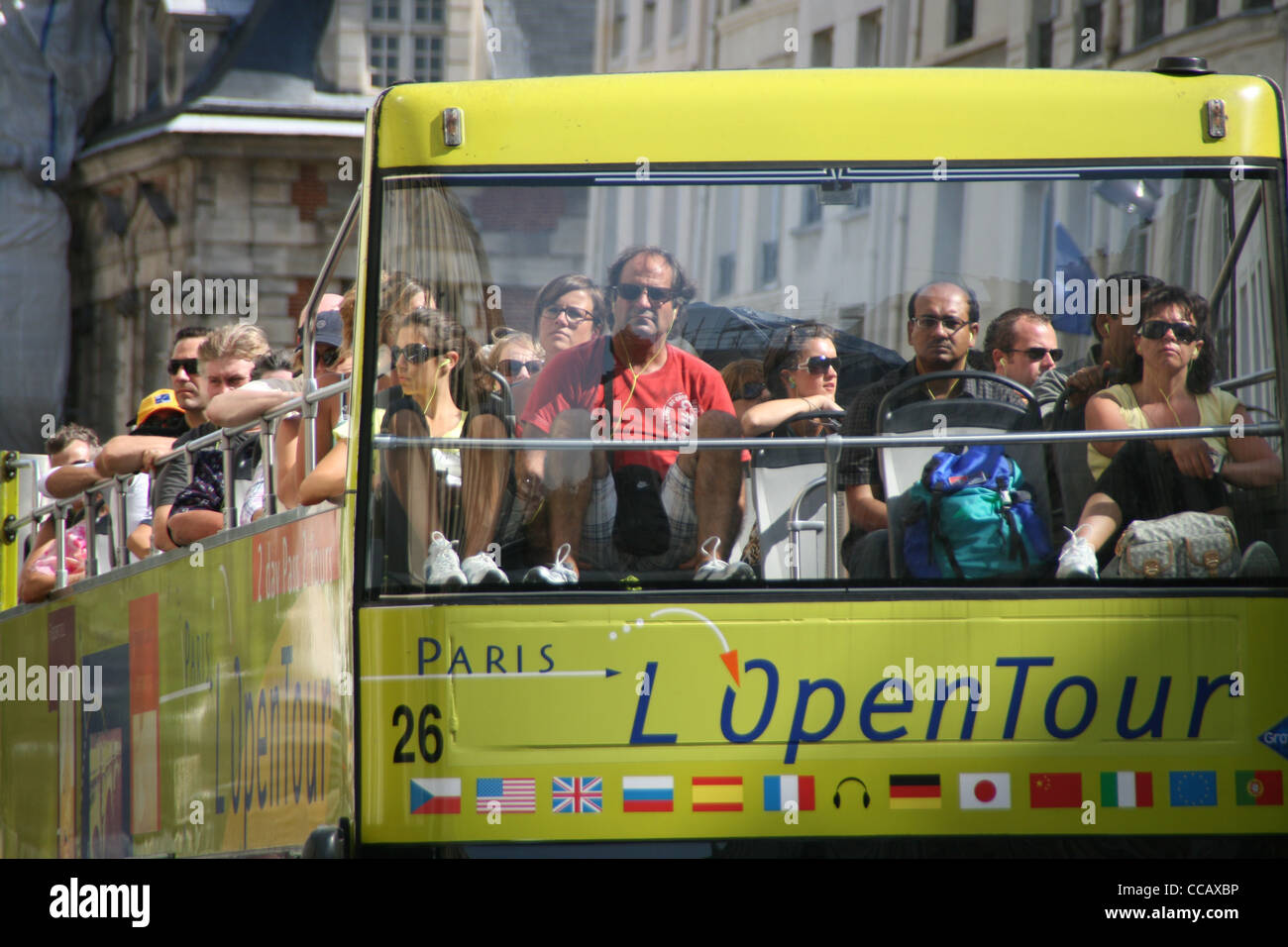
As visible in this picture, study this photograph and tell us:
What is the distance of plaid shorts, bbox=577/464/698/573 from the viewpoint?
5734 mm

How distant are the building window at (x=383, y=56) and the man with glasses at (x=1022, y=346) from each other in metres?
26.4

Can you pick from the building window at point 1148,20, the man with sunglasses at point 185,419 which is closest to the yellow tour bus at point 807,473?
the man with sunglasses at point 185,419

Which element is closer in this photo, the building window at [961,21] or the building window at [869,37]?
the building window at [961,21]

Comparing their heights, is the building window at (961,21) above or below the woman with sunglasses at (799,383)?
above

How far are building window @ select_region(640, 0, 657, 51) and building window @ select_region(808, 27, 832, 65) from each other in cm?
463

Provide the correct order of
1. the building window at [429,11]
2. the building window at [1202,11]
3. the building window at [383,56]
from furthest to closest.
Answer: the building window at [429,11], the building window at [383,56], the building window at [1202,11]

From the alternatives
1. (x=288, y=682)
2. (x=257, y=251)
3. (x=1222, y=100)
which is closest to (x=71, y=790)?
(x=288, y=682)

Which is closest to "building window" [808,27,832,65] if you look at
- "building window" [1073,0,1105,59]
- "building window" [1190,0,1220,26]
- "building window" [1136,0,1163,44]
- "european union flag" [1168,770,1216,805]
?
"building window" [1073,0,1105,59]

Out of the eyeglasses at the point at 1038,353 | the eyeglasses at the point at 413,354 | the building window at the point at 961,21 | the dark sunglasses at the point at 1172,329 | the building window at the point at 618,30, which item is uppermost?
the building window at the point at 618,30

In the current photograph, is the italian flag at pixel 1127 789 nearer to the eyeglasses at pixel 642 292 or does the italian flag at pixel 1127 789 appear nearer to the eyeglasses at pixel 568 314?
the eyeglasses at pixel 642 292

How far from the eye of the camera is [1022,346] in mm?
5930

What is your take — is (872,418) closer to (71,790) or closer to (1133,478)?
(1133,478)

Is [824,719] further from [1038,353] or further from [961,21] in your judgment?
[961,21]

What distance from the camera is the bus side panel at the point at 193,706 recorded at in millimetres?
6102
